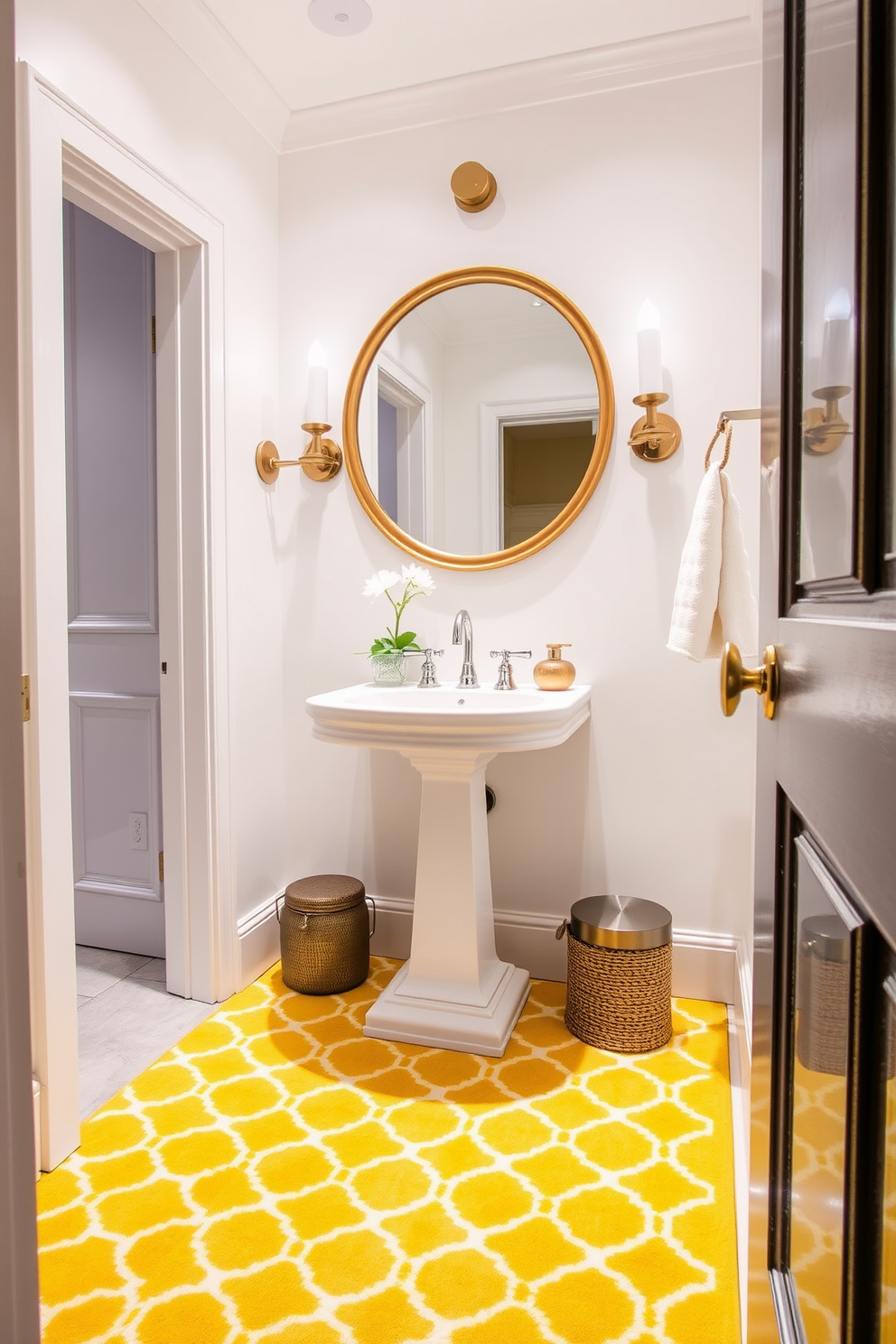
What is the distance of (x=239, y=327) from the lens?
89.5 inches

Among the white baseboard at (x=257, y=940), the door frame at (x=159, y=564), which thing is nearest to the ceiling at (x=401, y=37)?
the door frame at (x=159, y=564)

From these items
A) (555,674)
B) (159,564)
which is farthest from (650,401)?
(159,564)

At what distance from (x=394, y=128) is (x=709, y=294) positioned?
3.39ft

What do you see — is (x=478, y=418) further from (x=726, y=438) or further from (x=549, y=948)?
(x=549, y=948)

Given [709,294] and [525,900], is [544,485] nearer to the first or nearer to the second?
[709,294]

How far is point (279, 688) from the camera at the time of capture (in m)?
2.52

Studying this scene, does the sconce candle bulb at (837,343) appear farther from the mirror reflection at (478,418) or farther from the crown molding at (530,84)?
the crown molding at (530,84)

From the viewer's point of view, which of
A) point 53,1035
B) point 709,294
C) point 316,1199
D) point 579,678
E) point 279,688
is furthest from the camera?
point 279,688

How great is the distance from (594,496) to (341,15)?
4.34ft

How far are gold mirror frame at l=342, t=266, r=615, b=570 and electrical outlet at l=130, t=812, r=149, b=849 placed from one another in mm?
1130

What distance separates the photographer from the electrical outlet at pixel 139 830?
248cm

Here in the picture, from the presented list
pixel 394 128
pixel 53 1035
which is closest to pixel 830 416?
pixel 53 1035

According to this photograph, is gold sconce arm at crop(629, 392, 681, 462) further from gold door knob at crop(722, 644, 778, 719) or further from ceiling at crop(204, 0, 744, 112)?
gold door knob at crop(722, 644, 778, 719)

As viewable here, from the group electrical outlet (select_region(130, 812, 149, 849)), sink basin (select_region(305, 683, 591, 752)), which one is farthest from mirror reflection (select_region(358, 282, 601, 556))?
electrical outlet (select_region(130, 812, 149, 849))
